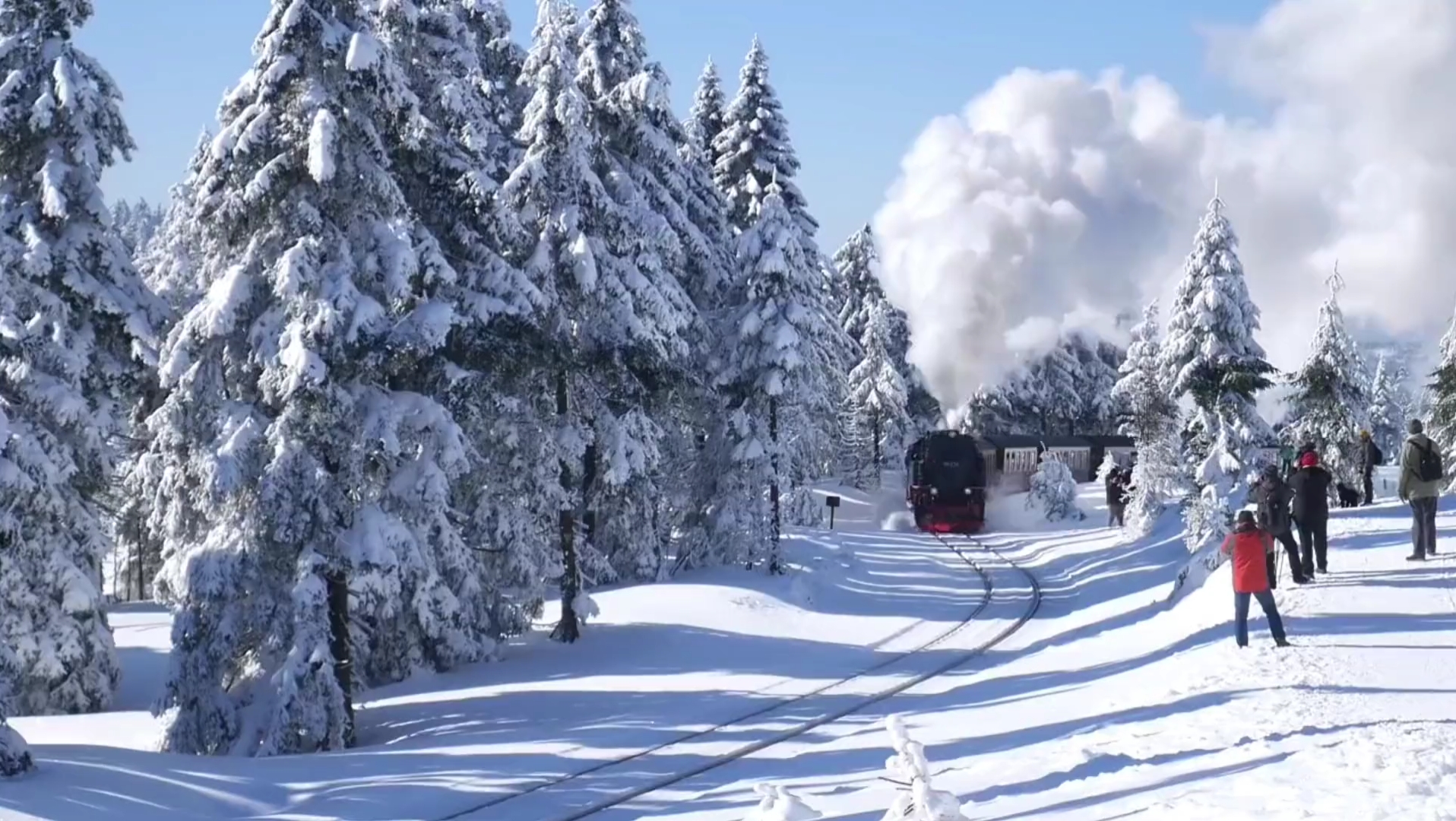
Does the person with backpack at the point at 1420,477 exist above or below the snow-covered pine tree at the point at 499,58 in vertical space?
below

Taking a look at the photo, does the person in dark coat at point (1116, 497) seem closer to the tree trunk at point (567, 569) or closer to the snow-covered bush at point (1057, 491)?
the snow-covered bush at point (1057, 491)

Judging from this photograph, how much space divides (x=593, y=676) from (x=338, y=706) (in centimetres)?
486

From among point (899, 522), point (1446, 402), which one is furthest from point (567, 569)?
point (899, 522)

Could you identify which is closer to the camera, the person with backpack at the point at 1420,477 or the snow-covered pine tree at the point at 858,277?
the person with backpack at the point at 1420,477

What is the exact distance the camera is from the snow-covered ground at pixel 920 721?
10672 millimetres

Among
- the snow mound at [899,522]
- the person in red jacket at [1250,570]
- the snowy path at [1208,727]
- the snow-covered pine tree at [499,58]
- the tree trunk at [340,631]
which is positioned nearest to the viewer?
the snowy path at [1208,727]

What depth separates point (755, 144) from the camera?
34344 millimetres

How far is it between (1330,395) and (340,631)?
34.3 metres

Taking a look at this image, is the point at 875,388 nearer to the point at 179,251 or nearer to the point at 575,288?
the point at 179,251

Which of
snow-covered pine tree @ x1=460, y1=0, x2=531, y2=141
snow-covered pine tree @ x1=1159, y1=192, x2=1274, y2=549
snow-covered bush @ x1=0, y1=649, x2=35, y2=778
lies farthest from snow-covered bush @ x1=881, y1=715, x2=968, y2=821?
snow-covered pine tree @ x1=1159, y1=192, x2=1274, y2=549

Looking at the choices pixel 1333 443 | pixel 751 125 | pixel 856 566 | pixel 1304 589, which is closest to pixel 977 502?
pixel 1333 443

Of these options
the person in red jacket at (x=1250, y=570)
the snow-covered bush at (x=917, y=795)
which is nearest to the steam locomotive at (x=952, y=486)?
the person in red jacket at (x=1250, y=570)

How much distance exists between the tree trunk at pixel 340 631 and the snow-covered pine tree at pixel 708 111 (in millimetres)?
27164

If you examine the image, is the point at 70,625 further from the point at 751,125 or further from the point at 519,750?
the point at 751,125
